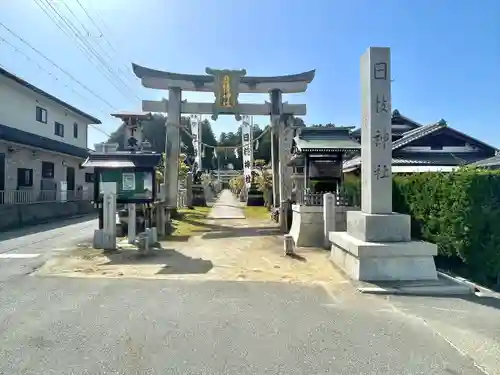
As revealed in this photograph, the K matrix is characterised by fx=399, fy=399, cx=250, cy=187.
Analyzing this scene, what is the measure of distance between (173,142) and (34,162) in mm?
10238

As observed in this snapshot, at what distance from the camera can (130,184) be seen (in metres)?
11.9

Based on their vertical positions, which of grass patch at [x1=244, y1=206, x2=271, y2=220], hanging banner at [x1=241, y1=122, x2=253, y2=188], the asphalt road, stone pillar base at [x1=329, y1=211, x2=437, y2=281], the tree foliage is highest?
the tree foliage

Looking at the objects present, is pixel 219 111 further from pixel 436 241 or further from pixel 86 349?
pixel 86 349

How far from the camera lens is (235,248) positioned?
37.2 feet

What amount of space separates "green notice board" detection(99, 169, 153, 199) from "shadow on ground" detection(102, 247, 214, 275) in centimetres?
206

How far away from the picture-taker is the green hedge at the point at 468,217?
23.2ft

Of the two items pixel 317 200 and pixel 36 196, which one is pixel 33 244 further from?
pixel 36 196

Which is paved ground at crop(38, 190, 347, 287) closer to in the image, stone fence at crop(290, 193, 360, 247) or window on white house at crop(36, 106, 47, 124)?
stone fence at crop(290, 193, 360, 247)

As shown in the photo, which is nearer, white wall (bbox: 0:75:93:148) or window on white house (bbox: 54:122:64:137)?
white wall (bbox: 0:75:93:148)

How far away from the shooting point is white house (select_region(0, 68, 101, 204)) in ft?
64.1

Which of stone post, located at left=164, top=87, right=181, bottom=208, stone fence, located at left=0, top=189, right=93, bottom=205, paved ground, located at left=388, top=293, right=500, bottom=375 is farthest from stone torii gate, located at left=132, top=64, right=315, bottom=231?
paved ground, located at left=388, top=293, right=500, bottom=375

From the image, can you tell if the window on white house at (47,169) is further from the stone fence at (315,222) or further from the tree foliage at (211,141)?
the tree foliage at (211,141)

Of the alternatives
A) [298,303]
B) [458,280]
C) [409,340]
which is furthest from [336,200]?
[409,340]

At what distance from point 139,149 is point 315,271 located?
8.27m
